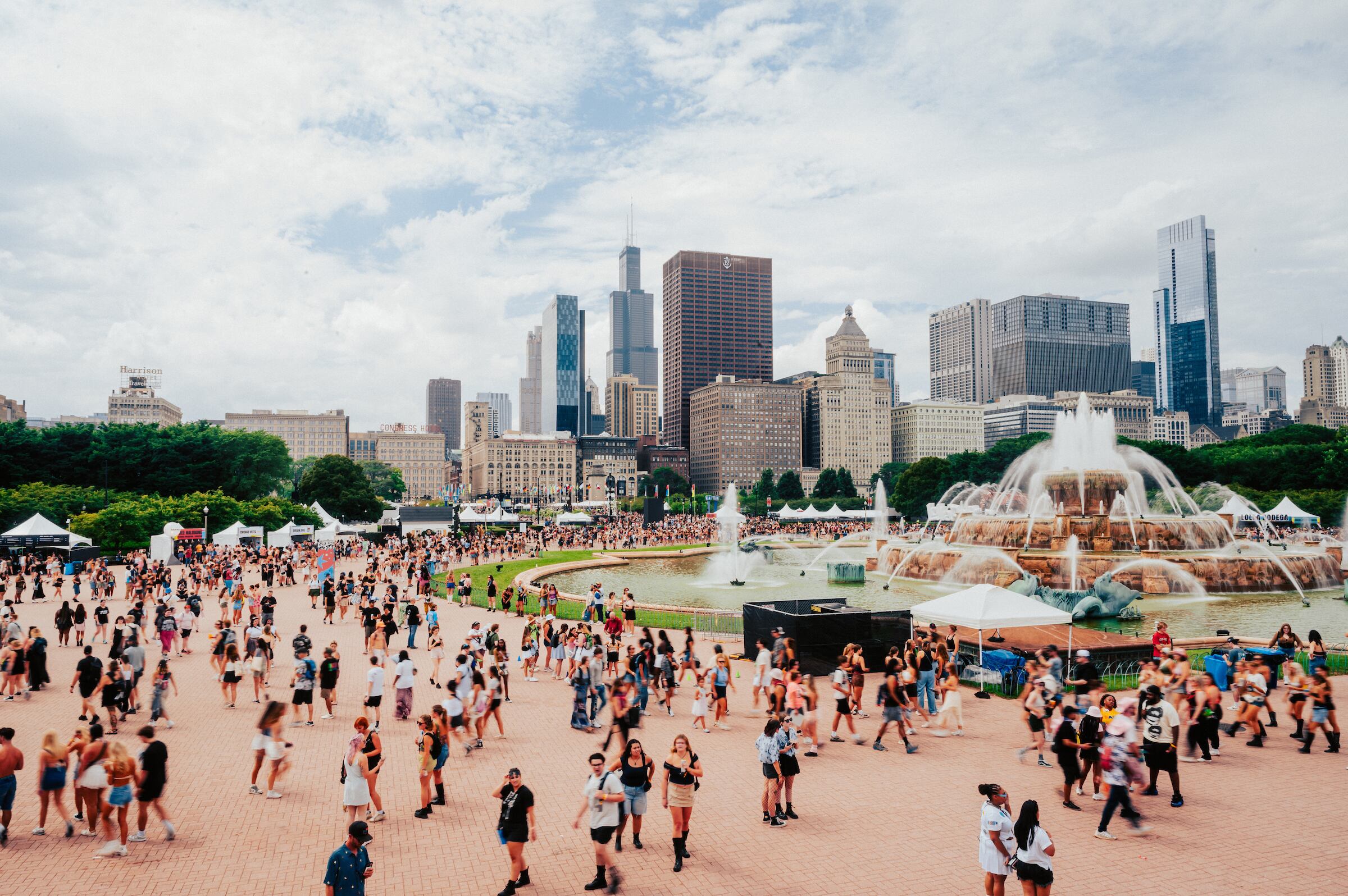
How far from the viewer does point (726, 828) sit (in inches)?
370

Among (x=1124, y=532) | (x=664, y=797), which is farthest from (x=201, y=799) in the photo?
(x=1124, y=532)

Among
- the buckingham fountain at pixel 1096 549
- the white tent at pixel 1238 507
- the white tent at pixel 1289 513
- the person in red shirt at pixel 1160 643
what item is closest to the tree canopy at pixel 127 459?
the buckingham fountain at pixel 1096 549

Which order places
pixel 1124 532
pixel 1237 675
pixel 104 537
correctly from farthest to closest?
pixel 104 537
pixel 1124 532
pixel 1237 675

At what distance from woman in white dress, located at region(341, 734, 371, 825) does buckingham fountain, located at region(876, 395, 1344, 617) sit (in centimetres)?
2180

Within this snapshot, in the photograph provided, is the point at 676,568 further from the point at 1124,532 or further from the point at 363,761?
the point at 363,761

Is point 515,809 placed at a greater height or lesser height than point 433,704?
greater

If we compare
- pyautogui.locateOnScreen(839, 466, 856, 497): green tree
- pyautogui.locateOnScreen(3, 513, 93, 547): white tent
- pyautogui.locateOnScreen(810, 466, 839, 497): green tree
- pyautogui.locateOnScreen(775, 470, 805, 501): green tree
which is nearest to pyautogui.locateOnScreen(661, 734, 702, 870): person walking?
pyautogui.locateOnScreen(3, 513, 93, 547): white tent

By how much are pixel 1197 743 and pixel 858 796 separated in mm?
5383

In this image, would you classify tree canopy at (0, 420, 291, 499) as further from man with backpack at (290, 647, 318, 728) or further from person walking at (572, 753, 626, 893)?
person walking at (572, 753, 626, 893)

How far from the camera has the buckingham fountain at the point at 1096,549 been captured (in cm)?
3019

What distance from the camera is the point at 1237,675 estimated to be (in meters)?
13.7

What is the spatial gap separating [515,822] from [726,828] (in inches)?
112

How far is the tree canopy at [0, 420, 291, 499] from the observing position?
69.0 meters

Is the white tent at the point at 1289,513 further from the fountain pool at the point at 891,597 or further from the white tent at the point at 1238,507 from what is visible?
the fountain pool at the point at 891,597
